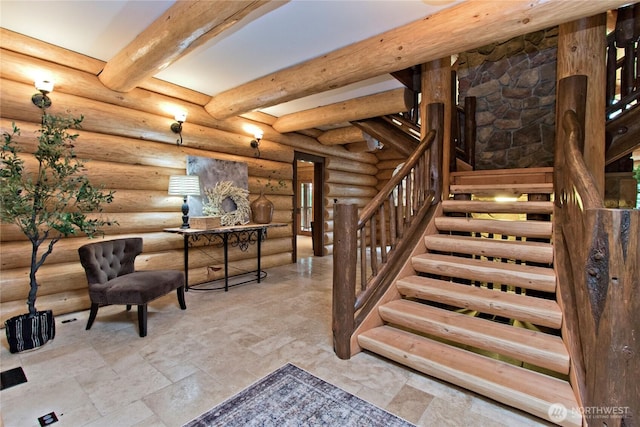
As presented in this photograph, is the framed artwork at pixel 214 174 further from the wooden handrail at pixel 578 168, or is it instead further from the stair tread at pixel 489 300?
the wooden handrail at pixel 578 168

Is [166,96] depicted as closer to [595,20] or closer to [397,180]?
[397,180]

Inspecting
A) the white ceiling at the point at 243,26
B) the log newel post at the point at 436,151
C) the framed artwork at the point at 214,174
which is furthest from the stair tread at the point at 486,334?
the framed artwork at the point at 214,174

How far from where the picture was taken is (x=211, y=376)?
2.18 meters

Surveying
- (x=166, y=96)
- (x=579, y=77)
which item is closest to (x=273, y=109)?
(x=166, y=96)

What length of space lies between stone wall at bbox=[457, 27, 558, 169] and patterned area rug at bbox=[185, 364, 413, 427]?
172 inches

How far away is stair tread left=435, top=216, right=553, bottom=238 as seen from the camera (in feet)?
9.01

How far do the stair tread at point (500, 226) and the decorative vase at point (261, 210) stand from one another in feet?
8.94

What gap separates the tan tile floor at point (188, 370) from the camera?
1.80 metres

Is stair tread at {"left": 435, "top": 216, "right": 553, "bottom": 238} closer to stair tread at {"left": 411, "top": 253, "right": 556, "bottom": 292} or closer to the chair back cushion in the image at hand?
stair tread at {"left": 411, "top": 253, "right": 556, "bottom": 292}

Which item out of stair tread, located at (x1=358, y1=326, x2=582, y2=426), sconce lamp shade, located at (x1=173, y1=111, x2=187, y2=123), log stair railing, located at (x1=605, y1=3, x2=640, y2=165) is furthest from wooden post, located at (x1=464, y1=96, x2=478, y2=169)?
sconce lamp shade, located at (x1=173, y1=111, x2=187, y2=123)

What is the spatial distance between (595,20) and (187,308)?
503 cm

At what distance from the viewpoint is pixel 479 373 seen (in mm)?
1947

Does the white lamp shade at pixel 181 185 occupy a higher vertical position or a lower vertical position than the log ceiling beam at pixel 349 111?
lower

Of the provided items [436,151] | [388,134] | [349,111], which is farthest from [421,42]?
[388,134]
